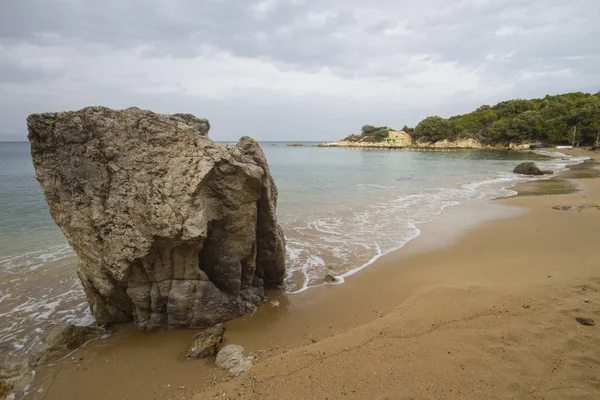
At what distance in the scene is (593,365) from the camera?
14.3ft

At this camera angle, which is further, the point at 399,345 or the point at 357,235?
the point at 357,235

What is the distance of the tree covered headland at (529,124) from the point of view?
74.4 m

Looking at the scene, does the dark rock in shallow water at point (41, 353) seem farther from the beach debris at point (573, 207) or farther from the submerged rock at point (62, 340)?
the beach debris at point (573, 207)

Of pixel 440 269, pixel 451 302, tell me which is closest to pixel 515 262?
pixel 440 269

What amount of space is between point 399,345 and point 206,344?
10.5ft

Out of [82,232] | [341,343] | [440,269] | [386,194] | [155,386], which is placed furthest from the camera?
[386,194]

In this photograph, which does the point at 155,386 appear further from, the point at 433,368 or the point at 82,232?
the point at 433,368

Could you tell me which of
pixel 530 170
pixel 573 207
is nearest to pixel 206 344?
pixel 573 207

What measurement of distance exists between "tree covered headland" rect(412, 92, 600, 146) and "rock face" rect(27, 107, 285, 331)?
302ft

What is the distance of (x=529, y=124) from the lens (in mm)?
84188

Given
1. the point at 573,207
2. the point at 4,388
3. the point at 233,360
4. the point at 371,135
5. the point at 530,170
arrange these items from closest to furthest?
1. the point at 4,388
2. the point at 233,360
3. the point at 573,207
4. the point at 530,170
5. the point at 371,135

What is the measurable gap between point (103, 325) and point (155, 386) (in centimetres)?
253

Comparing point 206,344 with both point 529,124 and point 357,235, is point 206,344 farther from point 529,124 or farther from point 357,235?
point 529,124

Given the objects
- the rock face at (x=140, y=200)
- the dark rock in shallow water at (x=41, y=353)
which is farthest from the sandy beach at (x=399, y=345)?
the rock face at (x=140, y=200)
